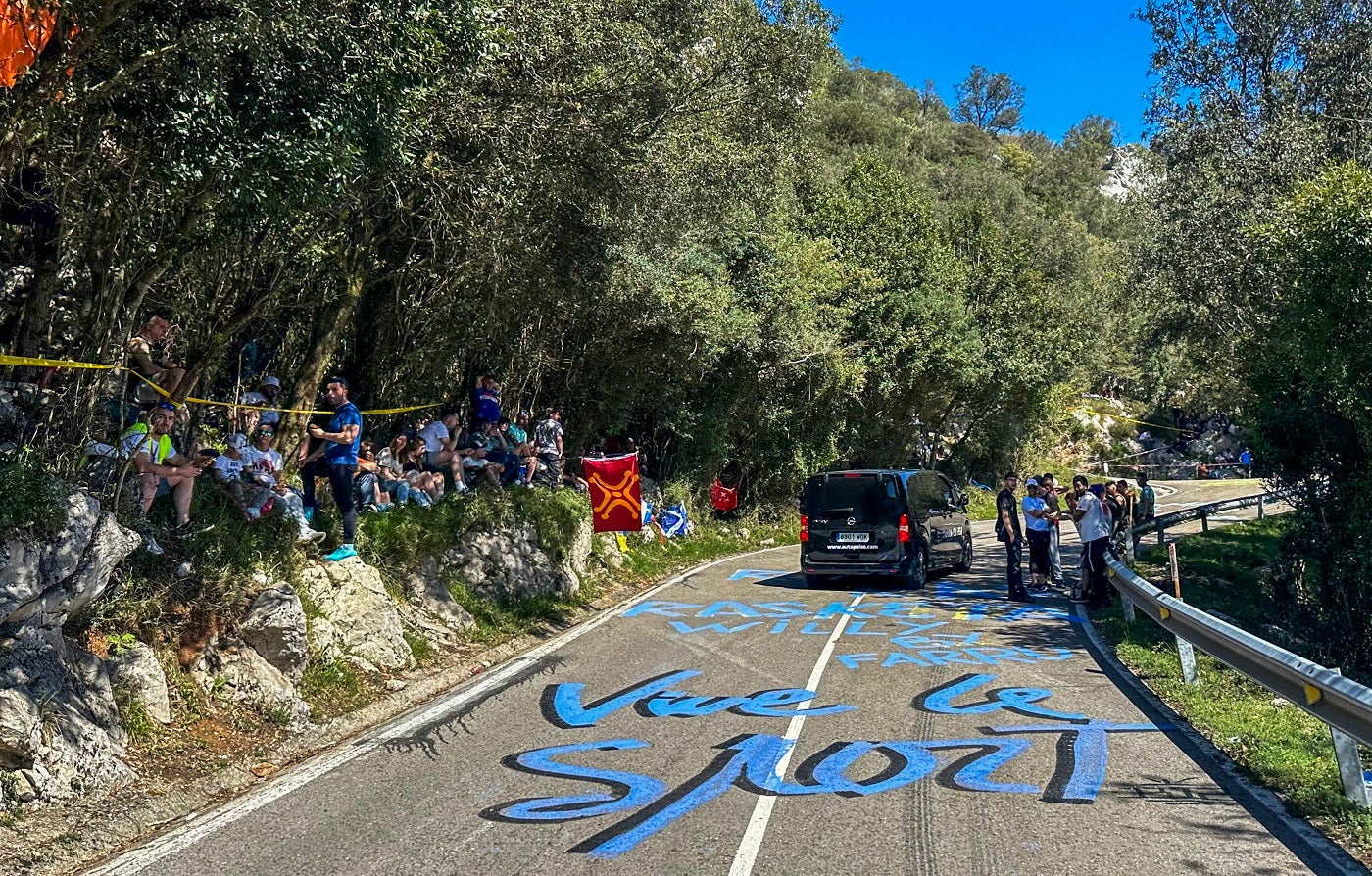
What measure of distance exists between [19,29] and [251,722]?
4.92 metres

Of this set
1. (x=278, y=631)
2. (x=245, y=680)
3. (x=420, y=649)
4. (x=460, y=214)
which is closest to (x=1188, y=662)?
(x=420, y=649)

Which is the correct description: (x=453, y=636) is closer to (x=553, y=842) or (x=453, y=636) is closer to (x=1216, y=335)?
(x=553, y=842)

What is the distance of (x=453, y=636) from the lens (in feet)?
39.1

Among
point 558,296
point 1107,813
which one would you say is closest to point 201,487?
point 558,296

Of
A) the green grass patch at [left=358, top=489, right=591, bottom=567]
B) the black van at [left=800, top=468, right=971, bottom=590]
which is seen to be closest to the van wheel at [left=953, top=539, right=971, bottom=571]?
the black van at [left=800, top=468, right=971, bottom=590]

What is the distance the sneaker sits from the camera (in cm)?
1066

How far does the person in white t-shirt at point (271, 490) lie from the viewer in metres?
10.1

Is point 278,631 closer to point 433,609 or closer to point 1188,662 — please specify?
point 433,609

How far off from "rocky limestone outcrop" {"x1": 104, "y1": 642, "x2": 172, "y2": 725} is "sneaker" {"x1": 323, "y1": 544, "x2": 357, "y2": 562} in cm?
281

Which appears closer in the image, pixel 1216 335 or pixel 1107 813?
pixel 1107 813

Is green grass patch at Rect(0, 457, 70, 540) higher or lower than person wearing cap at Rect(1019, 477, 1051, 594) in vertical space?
higher

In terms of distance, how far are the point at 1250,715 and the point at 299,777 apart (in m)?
7.50

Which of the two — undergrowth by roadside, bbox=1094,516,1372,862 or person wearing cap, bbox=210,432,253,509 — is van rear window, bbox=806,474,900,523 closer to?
undergrowth by roadside, bbox=1094,516,1372,862

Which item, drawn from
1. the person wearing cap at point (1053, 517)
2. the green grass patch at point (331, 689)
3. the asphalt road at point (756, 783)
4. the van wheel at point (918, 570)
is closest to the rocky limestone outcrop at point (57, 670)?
the asphalt road at point (756, 783)
